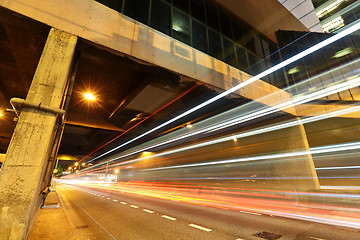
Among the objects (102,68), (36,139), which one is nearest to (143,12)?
Result: (102,68)

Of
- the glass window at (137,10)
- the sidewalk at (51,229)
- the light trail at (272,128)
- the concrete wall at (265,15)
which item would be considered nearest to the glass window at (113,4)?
the glass window at (137,10)

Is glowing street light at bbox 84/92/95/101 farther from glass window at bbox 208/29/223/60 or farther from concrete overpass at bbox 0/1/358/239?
glass window at bbox 208/29/223/60

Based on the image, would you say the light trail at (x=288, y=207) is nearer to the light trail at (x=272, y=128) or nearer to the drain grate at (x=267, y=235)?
the drain grate at (x=267, y=235)

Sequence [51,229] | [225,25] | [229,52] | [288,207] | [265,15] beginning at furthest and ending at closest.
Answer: [265,15] → [225,25] → [229,52] → [288,207] → [51,229]

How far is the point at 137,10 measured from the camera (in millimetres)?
8727

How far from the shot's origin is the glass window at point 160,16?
919 cm

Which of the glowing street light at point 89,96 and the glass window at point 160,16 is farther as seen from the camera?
the glowing street light at point 89,96

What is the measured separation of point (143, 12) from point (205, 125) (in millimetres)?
11572

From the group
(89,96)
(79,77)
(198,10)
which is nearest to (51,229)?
(79,77)

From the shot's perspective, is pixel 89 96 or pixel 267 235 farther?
pixel 89 96

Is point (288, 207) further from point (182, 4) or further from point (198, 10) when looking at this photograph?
point (182, 4)

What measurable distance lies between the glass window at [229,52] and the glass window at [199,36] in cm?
196

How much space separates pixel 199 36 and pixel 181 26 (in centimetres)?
147

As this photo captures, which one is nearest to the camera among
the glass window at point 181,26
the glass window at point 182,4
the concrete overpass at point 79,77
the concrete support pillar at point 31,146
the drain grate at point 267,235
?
the concrete support pillar at point 31,146
